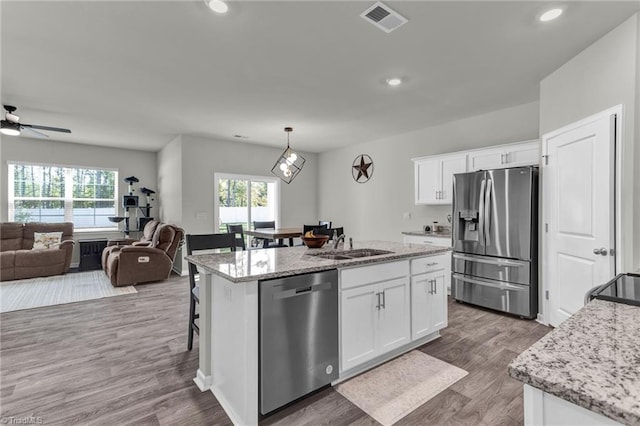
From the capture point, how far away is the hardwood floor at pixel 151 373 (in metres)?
1.93

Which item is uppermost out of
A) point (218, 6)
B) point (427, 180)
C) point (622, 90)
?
point (218, 6)

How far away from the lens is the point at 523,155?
3838mm

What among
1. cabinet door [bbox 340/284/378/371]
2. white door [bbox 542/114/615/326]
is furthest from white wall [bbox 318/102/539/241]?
cabinet door [bbox 340/284/378/371]

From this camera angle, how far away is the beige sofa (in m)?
5.42

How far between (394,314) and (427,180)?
Answer: 119 inches

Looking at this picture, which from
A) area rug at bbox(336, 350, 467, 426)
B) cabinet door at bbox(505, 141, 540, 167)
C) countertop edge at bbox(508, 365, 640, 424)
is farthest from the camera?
cabinet door at bbox(505, 141, 540, 167)

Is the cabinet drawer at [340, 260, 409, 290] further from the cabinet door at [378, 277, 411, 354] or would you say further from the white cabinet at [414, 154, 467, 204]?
the white cabinet at [414, 154, 467, 204]

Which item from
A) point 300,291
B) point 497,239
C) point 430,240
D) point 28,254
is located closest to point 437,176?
point 430,240

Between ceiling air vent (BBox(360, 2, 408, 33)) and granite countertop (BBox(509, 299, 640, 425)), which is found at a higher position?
ceiling air vent (BBox(360, 2, 408, 33))

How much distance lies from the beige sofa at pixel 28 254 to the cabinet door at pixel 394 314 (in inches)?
252

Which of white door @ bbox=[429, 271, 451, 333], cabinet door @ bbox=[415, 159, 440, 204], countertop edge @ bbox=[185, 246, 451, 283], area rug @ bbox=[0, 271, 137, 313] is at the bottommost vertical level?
area rug @ bbox=[0, 271, 137, 313]

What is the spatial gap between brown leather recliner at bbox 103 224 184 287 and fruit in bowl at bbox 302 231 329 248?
369 cm

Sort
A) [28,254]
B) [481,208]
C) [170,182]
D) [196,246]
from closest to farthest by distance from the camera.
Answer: [196,246] → [481,208] → [28,254] → [170,182]

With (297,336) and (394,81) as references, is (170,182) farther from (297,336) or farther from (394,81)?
(297,336)
